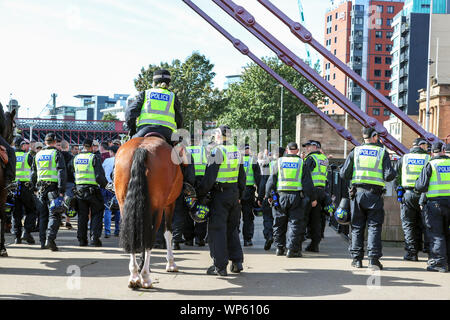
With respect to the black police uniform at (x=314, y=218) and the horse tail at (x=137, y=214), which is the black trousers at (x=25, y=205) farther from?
the horse tail at (x=137, y=214)

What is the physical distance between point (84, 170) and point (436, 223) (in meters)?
6.28

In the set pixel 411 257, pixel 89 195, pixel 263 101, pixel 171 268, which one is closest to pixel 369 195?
pixel 411 257

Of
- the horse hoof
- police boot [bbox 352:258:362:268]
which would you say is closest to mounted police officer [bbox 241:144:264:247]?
police boot [bbox 352:258:362:268]

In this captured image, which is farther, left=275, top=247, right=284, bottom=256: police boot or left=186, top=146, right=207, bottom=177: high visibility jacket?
left=186, top=146, right=207, bottom=177: high visibility jacket

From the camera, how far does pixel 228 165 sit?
332 inches

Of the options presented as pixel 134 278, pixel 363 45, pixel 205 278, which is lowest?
pixel 205 278

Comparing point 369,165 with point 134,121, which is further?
point 369,165

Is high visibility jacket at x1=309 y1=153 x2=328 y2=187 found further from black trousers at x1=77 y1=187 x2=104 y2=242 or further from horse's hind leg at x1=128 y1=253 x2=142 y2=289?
horse's hind leg at x1=128 y1=253 x2=142 y2=289

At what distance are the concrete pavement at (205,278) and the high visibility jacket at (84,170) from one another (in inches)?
49.4

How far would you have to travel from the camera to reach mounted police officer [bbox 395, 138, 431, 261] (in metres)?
10.4

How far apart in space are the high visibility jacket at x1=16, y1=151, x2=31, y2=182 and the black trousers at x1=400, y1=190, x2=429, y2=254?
7.00 m

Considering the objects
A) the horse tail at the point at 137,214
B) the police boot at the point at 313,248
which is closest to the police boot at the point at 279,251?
the police boot at the point at 313,248

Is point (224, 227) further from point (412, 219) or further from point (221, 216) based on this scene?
point (412, 219)

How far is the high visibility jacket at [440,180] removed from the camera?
30.4 feet
